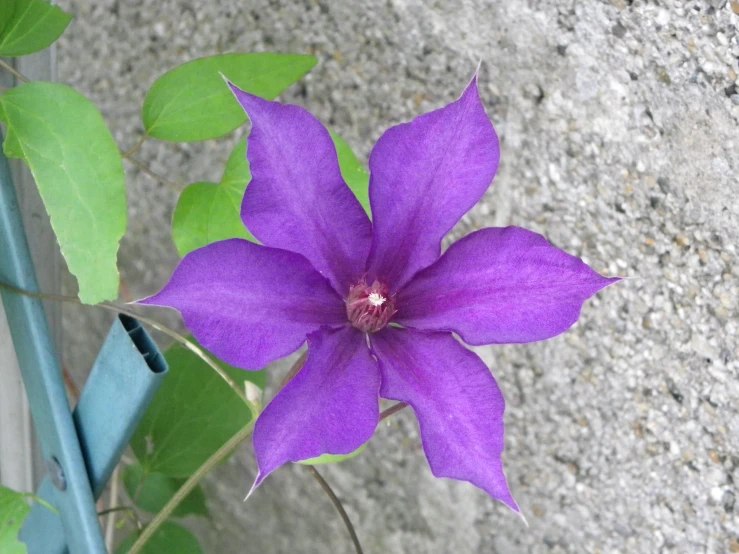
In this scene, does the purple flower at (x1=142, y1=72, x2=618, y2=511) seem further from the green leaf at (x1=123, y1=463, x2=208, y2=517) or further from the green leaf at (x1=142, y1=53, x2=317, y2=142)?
the green leaf at (x1=123, y1=463, x2=208, y2=517)

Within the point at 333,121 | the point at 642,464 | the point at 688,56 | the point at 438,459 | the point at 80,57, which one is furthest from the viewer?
the point at 80,57

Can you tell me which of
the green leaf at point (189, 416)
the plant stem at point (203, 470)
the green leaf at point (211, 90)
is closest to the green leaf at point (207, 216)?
the green leaf at point (211, 90)

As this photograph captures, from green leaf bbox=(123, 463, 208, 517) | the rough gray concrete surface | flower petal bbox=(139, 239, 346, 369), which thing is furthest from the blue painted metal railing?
the rough gray concrete surface

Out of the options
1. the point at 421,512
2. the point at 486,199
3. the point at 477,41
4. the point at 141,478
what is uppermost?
the point at 477,41

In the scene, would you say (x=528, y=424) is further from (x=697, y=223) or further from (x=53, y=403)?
(x=53, y=403)

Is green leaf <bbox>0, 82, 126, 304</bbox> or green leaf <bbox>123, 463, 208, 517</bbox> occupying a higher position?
green leaf <bbox>0, 82, 126, 304</bbox>

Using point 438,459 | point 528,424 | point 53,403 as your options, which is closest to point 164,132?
point 53,403
